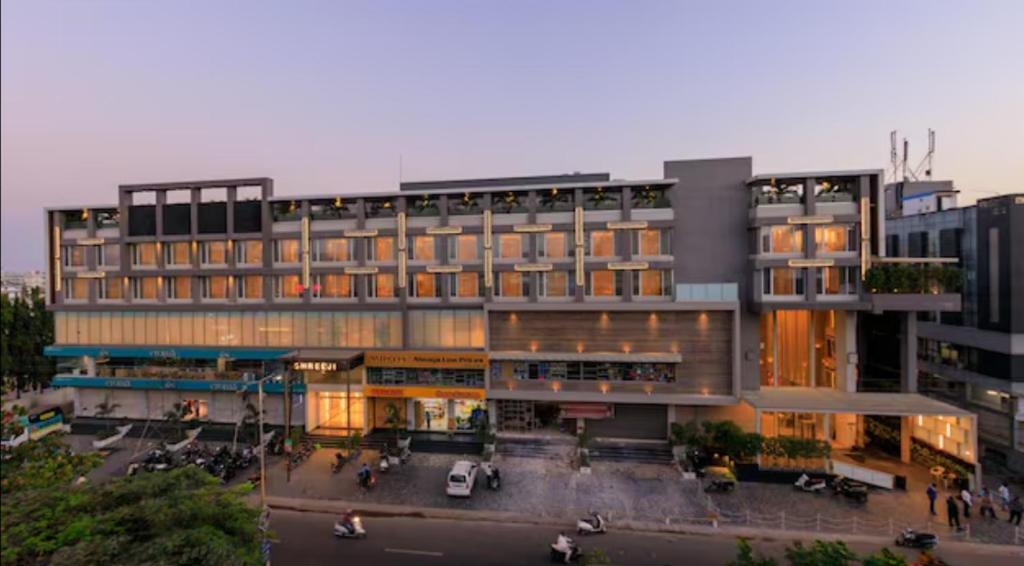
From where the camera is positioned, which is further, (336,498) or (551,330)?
(551,330)

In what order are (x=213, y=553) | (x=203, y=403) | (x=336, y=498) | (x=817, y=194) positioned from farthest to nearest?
(x=203, y=403)
(x=817, y=194)
(x=336, y=498)
(x=213, y=553)

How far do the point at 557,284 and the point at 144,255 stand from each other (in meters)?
38.1

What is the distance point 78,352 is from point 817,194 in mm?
65082

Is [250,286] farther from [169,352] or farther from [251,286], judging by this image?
[169,352]

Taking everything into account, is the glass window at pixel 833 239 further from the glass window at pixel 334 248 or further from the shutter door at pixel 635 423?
the glass window at pixel 334 248

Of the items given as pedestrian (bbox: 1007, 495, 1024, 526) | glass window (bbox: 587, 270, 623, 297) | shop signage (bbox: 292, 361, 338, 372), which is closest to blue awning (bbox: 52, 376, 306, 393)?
shop signage (bbox: 292, 361, 338, 372)

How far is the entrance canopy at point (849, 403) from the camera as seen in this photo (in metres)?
33.6

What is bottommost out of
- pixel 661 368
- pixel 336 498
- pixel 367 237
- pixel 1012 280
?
pixel 336 498

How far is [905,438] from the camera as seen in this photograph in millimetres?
36469

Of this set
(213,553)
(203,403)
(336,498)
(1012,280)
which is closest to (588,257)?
(336,498)

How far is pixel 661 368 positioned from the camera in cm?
3928

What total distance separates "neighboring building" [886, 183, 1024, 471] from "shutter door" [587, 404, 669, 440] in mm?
24146

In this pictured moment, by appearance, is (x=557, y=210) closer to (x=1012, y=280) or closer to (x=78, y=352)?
(x=1012, y=280)

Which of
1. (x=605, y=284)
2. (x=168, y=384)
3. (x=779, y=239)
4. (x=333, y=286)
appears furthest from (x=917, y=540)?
(x=168, y=384)
